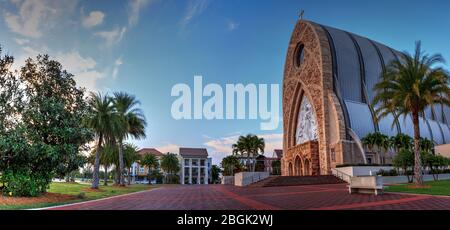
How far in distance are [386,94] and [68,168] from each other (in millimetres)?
A: 22417

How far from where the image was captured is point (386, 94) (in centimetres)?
2403

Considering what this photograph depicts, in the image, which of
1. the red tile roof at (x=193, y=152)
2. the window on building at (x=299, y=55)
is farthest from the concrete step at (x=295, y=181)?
the red tile roof at (x=193, y=152)

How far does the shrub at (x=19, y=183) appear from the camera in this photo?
14.5 m

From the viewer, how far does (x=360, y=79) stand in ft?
158

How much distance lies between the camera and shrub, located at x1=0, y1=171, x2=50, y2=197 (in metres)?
14.5

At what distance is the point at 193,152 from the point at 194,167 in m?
5.37

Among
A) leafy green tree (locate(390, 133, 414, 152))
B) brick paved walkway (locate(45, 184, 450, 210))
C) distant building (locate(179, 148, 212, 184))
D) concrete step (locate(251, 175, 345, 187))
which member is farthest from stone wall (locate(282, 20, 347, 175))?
distant building (locate(179, 148, 212, 184))

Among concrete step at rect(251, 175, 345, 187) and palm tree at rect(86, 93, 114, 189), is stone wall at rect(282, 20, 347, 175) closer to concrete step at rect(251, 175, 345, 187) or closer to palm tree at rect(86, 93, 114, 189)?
concrete step at rect(251, 175, 345, 187)

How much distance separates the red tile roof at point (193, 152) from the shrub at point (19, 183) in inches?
3393

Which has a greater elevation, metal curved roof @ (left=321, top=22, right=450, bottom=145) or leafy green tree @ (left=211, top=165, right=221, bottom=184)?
metal curved roof @ (left=321, top=22, right=450, bottom=145)

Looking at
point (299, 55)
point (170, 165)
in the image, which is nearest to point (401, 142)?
point (299, 55)

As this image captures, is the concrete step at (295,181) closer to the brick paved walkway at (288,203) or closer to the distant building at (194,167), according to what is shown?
the brick paved walkway at (288,203)
